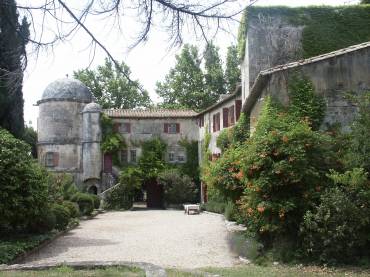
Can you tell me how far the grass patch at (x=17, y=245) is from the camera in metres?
13.1

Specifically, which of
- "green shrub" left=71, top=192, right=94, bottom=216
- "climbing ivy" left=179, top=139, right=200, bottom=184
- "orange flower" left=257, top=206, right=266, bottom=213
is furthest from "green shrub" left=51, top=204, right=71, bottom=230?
"climbing ivy" left=179, top=139, right=200, bottom=184

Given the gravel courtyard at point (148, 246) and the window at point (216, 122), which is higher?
the window at point (216, 122)

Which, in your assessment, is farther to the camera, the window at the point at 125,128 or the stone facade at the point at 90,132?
the window at the point at 125,128

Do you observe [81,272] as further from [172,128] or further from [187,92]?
[187,92]

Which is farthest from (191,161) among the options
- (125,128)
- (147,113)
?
(125,128)

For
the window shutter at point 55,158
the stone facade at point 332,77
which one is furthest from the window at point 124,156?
the stone facade at point 332,77

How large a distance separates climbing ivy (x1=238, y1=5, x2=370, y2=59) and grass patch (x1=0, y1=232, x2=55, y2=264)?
12123 mm

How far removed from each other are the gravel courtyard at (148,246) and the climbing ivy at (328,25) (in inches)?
352

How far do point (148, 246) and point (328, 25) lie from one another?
43.8 feet

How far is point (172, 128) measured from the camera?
42000 mm

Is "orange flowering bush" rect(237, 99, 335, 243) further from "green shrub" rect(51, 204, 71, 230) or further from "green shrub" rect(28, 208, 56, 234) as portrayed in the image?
"green shrub" rect(51, 204, 71, 230)

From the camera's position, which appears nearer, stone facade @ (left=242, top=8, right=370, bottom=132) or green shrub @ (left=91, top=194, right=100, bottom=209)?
stone facade @ (left=242, top=8, right=370, bottom=132)

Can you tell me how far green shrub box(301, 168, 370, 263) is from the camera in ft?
37.6

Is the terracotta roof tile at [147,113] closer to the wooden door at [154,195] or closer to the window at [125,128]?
the window at [125,128]
